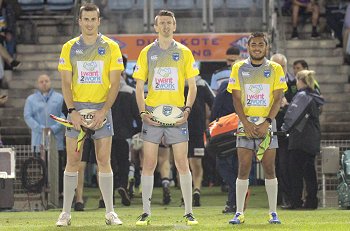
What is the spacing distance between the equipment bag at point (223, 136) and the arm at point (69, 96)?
3537 millimetres

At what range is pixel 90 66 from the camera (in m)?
16.1

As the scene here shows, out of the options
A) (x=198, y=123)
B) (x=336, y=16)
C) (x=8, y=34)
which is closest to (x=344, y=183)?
(x=198, y=123)

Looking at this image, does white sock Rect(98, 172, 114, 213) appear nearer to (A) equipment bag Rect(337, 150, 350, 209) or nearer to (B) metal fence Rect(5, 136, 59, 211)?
(A) equipment bag Rect(337, 150, 350, 209)

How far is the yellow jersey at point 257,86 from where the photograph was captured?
16516mm

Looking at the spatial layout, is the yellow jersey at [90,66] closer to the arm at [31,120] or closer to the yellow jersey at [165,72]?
the yellow jersey at [165,72]

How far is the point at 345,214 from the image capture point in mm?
18703

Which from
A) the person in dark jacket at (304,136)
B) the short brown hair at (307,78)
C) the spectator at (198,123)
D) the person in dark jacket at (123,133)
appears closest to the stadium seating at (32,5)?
the person in dark jacket at (123,133)

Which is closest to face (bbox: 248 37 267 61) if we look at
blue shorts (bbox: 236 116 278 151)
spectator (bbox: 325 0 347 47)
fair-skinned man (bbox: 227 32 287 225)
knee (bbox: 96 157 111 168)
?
fair-skinned man (bbox: 227 32 287 225)

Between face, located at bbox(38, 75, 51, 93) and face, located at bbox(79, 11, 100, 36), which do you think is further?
face, located at bbox(38, 75, 51, 93)

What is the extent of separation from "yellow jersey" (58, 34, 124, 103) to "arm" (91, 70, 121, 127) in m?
0.06

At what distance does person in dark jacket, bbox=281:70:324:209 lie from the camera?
20.7 meters

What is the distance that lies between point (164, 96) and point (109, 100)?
66cm

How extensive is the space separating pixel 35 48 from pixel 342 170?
11097mm

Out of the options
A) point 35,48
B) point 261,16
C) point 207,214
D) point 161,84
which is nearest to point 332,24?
point 261,16
